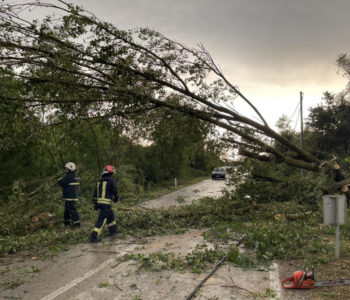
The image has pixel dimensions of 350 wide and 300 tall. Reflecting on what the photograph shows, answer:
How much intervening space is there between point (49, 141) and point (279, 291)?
7.05m

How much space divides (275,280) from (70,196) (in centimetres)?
667

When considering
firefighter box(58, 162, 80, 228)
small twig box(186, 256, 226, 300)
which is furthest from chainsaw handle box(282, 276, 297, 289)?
firefighter box(58, 162, 80, 228)

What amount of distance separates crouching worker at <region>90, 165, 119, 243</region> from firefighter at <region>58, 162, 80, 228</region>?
172cm

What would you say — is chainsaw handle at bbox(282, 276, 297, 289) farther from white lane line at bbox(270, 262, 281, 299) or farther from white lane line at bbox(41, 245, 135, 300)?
white lane line at bbox(41, 245, 135, 300)

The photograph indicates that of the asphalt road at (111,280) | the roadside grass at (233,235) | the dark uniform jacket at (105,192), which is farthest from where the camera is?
the dark uniform jacket at (105,192)

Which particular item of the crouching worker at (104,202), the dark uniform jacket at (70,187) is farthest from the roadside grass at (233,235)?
the dark uniform jacket at (70,187)

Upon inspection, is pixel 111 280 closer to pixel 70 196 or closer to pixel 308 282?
pixel 308 282

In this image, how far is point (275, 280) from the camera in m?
5.15

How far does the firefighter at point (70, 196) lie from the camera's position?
9.70m

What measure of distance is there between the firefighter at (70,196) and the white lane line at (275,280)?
6.08m

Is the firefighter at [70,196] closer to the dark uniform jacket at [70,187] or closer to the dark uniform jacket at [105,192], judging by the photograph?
the dark uniform jacket at [70,187]

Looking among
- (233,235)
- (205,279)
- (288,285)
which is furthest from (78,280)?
(233,235)

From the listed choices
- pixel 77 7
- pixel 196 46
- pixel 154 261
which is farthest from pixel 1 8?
pixel 154 261

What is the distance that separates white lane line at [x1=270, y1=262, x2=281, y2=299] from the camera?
4.74 meters
